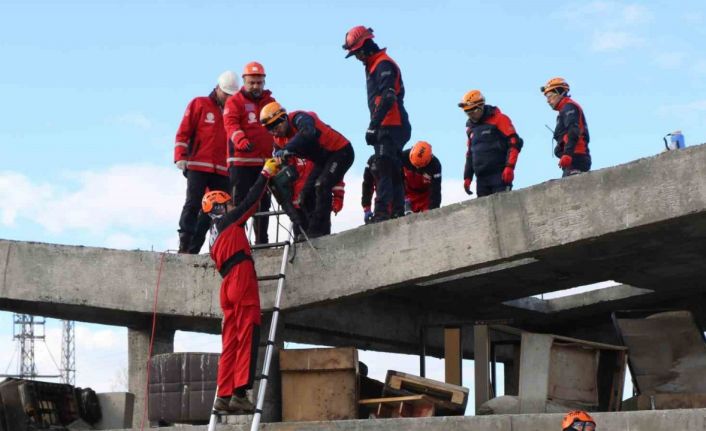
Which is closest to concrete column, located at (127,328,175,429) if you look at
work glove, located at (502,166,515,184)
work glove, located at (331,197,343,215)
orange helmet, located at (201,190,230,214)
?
work glove, located at (331,197,343,215)

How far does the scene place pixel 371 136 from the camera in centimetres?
1197

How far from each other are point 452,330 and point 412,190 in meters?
2.32

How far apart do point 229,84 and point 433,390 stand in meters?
4.18

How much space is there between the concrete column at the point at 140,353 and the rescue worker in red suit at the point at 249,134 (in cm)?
198

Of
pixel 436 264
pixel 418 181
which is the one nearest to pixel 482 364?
pixel 436 264

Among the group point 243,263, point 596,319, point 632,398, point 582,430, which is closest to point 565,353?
point 632,398

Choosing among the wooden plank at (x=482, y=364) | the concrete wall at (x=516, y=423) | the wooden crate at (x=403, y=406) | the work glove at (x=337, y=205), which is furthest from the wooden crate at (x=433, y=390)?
the work glove at (x=337, y=205)

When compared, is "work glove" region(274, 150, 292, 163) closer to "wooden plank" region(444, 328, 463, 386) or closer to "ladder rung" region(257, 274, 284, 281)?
"ladder rung" region(257, 274, 284, 281)

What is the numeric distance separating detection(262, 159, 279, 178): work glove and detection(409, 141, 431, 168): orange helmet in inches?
125

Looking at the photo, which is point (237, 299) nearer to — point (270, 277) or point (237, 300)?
point (237, 300)

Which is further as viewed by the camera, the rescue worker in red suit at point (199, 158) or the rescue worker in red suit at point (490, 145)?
the rescue worker in red suit at point (199, 158)

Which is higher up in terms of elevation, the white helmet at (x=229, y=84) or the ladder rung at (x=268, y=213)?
the white helmet at (x=229, y=84)

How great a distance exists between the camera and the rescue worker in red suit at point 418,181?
13469 mm

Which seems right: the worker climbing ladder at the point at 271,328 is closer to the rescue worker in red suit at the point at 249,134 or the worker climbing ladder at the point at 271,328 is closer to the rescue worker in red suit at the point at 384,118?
the rescue worker in red suit at the point at 249,134
